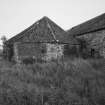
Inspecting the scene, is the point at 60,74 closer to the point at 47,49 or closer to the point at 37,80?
the point at 37,80

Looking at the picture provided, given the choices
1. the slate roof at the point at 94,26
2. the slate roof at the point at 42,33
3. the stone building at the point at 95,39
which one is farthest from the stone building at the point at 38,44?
the slate roof at the point at 94,26

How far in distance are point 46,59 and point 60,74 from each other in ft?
17.4

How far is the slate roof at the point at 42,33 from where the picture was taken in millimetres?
11953

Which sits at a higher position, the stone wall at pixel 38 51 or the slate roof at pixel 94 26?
the slate roof at pixel 94 26

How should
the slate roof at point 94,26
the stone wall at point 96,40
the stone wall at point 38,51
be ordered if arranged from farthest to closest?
1. the slate roof at point 94,26
2. the stone wall at point 96,40
3. the stone wall at point 38,51

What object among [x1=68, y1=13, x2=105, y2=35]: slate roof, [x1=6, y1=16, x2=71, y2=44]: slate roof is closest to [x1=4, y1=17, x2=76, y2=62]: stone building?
[x1=6, y1=16, x2=71, y2=44]: slate roof

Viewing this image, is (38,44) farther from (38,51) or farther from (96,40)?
(96,40)

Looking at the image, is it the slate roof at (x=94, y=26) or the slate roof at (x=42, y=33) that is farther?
the slate roof at (x=94, y=26)

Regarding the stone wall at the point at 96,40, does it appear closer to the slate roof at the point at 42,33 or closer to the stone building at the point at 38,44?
the stone building at the point at 38,44

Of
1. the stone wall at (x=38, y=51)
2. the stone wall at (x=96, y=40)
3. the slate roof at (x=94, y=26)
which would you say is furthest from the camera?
the slate roof at (x=94, y=26)

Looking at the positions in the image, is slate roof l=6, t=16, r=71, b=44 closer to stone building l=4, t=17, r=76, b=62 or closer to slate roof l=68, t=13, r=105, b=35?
stone building l=4, t=17, r=76, b=62

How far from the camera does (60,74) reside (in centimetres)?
680

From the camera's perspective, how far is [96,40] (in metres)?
13.8

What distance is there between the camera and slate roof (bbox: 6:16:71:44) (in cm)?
1195
